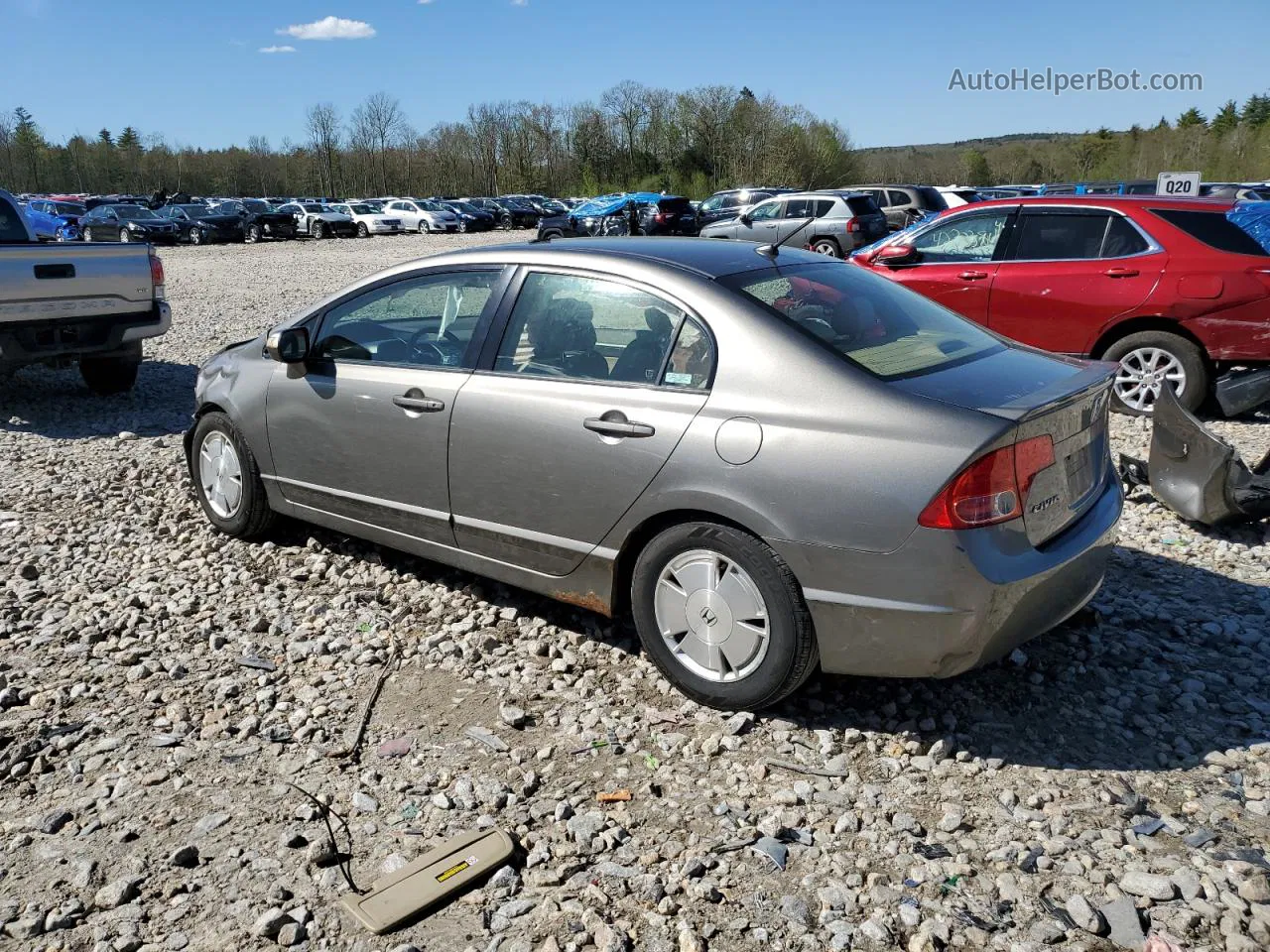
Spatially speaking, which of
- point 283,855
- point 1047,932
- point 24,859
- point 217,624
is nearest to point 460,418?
point 217,624

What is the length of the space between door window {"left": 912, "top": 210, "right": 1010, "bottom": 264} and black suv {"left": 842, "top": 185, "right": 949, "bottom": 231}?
17.6 m

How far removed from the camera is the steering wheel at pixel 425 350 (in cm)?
452

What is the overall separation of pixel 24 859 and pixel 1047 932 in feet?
9.42

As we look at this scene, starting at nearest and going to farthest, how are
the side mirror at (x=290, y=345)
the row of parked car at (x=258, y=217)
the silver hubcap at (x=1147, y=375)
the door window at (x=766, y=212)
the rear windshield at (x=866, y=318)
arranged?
the rear windshield at (x=866, y=318) < the side mirror at (x=290, y=345) < the silver hubcap at (x=1147, y=375) < the door window at (x=766, y=212) < the row of parked car at (x=258, y=217)

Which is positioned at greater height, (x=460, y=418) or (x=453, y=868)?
(x=460, y=418)

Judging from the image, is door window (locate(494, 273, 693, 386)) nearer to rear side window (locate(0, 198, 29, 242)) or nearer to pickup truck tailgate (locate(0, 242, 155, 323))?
pickup truck tailgate (locate(0, 242, 155, 323))

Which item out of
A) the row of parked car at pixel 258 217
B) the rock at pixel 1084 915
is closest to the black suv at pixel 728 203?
the row of parked car at pixel 258 217

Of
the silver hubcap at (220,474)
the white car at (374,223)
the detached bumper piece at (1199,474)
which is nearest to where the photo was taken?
the detached bumper piece at (1199,474)

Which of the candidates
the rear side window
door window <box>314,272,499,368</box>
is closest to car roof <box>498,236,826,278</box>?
door window <box>314,272,499,368</box>

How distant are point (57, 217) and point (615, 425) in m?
41.0

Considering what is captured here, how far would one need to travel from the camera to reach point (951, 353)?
387 centimetres

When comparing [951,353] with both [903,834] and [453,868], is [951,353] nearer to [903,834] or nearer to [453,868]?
[903,834]

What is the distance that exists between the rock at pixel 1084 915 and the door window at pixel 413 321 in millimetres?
2941

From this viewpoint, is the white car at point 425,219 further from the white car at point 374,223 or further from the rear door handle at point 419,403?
the rear door handle at point 419,403
